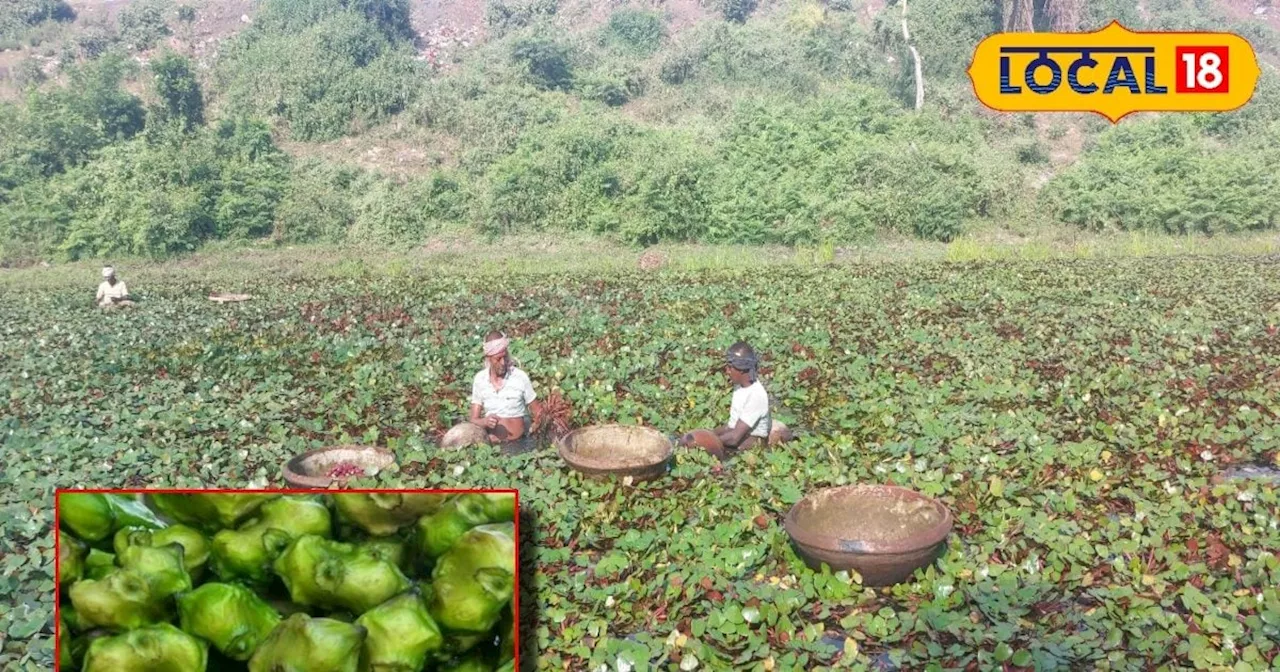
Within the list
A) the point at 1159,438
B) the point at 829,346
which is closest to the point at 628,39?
the point at 829,346

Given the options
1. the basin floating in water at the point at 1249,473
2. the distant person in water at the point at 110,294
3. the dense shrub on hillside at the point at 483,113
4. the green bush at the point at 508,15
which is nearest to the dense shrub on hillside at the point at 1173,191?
the dense shrub on hillside at the point at 483,113

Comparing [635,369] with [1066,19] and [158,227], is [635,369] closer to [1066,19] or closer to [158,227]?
[158,227]

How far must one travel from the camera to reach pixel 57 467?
249 inches

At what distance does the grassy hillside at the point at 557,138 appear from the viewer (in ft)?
92.5

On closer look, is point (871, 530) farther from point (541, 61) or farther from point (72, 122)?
point (541, 61)

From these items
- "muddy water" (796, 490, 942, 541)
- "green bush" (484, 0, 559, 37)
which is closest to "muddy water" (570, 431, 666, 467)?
"muddy water" (796, 490, 942, 541)

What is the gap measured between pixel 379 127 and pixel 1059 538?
3515 centimetres

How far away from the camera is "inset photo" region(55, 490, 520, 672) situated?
4.63 feet

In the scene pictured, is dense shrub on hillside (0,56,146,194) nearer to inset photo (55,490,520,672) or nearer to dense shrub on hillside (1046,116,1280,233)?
dense shrub on hillside (1046,116,1280,233)

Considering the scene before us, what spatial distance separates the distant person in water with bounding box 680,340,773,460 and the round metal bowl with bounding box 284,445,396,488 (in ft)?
7.19

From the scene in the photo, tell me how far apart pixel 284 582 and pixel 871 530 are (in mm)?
4400

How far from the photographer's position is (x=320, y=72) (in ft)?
121

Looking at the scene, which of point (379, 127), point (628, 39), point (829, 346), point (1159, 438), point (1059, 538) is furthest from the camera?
point (628, 39)

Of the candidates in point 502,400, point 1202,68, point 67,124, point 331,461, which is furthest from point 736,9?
point 331,461
